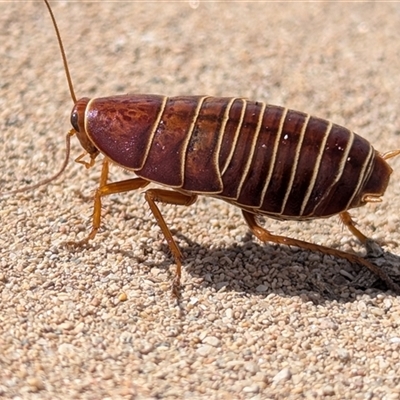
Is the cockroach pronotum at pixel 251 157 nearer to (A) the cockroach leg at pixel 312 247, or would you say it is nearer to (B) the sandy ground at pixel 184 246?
(A) the cockroach leg at pixel 312 247

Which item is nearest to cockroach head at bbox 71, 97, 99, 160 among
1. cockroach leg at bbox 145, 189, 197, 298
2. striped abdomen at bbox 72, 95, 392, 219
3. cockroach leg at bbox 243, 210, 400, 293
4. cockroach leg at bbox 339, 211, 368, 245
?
striped abdomen at bbox 72, 95, 392, 219

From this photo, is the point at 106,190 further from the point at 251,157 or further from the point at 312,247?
the point at 312,247

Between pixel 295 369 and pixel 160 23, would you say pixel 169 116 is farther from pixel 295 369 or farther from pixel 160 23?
pixel 160 23

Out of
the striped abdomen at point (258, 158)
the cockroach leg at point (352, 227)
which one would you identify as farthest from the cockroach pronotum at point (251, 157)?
the cockroach leg at point (352, 227)

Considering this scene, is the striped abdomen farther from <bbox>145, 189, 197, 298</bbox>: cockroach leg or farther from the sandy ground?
the sandy ground

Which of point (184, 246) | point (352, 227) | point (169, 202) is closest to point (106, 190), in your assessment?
point (169, 202)

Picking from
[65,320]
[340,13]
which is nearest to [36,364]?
[65,320]
